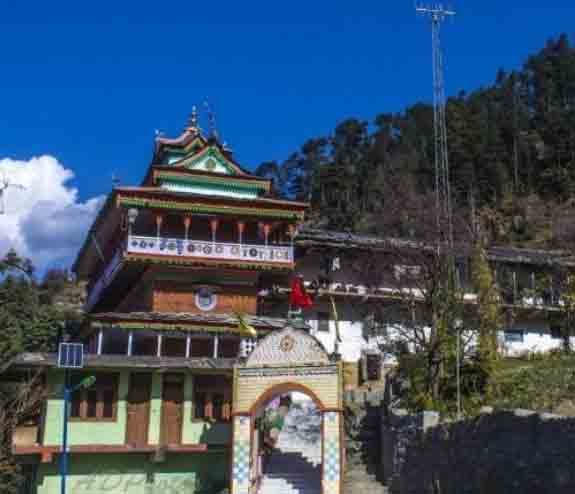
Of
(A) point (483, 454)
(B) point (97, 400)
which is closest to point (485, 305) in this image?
(B) point (97, 400)

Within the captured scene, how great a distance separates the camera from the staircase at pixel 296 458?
24938 mm

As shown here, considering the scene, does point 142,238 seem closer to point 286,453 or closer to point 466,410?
point 286,453

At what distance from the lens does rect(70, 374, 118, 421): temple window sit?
90.3 feet

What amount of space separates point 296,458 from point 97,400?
7075 millimetres

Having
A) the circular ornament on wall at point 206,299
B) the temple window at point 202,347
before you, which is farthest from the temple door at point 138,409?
the circular ornament on wall at point 206,299

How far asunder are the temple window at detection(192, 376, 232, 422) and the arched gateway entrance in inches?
99.0

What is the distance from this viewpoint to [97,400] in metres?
27.8

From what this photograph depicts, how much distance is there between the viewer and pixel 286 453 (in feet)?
92.3

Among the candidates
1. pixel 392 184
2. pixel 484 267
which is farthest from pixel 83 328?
pixel 392 184

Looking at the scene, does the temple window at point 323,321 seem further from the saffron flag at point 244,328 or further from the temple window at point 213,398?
the temple window at point 213,398

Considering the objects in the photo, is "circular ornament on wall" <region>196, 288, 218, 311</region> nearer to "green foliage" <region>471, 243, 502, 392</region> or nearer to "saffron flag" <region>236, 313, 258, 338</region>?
"saffron flag" <region>236, 313, 258, 338</region>

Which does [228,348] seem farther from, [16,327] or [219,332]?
[16,327]

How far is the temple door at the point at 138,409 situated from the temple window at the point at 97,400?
1.80 feet

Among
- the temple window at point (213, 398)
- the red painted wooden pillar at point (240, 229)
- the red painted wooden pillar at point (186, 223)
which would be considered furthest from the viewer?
the red painted wooden pillar at point (240, 229)
